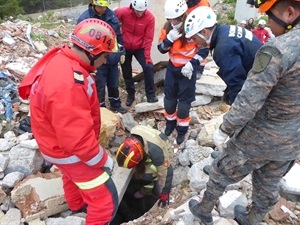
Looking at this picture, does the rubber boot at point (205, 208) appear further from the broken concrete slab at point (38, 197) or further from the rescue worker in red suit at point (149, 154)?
the broken concrete slab at point (38, 197)

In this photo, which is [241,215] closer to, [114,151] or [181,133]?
[181,133]

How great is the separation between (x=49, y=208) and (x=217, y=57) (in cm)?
227

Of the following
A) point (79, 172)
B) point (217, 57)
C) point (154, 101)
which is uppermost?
point (217, 57)

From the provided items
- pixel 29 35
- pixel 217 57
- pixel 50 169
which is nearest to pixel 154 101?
pixel 50 169

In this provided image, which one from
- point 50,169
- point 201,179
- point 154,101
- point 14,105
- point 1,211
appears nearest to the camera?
point 1,211

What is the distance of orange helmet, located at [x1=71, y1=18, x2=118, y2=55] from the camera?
8.30 ft

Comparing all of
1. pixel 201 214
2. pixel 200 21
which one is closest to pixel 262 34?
pixel 200 21

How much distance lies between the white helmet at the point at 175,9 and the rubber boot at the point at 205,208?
6.94 feet

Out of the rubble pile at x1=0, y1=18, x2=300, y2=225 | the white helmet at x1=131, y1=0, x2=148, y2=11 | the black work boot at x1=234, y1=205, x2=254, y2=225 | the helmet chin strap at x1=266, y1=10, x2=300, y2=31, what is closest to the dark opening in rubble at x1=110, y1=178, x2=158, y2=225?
the rubble pile at x1=0, y1=18, x2=300, y2=225

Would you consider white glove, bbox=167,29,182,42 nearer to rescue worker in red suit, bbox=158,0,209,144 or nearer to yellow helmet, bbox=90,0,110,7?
rescue worker in red suit, bbox=158,0,209,144

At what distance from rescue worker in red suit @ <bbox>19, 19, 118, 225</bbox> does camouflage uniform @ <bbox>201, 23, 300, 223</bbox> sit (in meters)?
0.98

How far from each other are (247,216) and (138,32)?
3248mm

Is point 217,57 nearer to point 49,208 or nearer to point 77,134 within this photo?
point 77,134

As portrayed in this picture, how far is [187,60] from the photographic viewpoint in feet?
13.4
